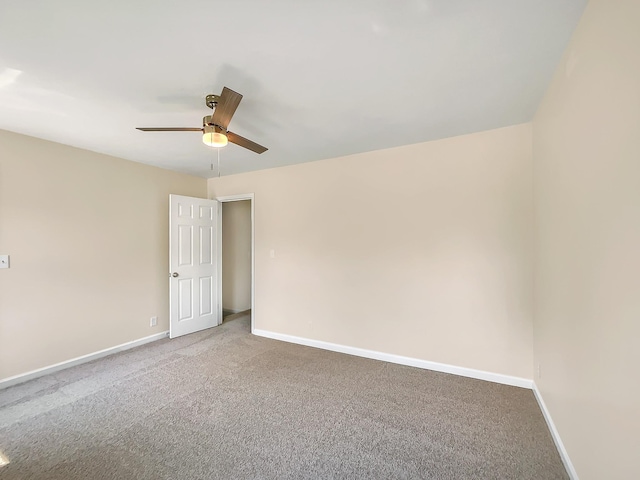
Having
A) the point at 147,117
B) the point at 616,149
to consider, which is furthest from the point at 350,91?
the point at 147,117

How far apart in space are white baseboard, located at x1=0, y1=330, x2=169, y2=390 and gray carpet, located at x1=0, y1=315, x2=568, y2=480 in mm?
98

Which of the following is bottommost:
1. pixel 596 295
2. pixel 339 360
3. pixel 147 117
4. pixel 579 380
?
pixel 339 360

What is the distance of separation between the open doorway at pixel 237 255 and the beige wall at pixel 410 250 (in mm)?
1439

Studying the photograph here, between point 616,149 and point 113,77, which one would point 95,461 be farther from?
point 616,149

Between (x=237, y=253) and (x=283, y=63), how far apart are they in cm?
432

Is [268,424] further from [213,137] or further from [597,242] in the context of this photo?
[597,242]

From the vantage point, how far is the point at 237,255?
555cm

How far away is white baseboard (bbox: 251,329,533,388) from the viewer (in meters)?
2.65

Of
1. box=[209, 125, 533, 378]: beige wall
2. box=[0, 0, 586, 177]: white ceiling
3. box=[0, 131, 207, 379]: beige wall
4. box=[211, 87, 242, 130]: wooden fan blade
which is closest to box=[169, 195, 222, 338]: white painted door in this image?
box=[0, 131, 207, 379]: beige wall

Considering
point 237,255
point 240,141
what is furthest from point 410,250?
point 237,255

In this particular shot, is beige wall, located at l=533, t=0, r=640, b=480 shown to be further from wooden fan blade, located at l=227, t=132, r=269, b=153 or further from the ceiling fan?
wooden fan blade, located at l=227, t=132, r=269, b=153

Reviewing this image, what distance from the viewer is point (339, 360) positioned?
10.7ft

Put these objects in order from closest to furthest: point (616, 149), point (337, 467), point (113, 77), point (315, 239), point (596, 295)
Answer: point (616, 149) < point (596, 295) < point (337, 467) < point (113, 77) < point (315, 239)

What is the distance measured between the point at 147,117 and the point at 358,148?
6.84 ft
